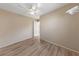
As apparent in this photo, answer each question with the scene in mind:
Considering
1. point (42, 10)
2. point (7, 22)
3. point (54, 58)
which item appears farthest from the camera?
point (7, 22)

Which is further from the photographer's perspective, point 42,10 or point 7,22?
point 7,22

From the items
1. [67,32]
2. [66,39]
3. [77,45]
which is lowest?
[77,45]

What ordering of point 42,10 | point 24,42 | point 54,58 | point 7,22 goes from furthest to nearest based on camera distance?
point 7,22 < point 24,42 < point 42,10 < point 54,58

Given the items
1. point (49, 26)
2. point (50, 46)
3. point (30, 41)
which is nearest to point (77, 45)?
point (50, 46)

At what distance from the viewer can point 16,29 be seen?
1854mm

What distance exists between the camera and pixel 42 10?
5.70ft

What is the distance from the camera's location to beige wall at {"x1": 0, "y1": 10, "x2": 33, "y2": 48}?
182cm

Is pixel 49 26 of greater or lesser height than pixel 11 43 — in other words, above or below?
above

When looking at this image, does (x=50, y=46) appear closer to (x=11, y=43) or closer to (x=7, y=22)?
(x=11, y=43)

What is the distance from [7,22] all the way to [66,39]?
4.09ft

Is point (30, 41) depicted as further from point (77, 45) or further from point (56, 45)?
point (77, 45)

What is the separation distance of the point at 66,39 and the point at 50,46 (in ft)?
1.15

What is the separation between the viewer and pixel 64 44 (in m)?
1.84

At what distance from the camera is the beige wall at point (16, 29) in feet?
5.96
